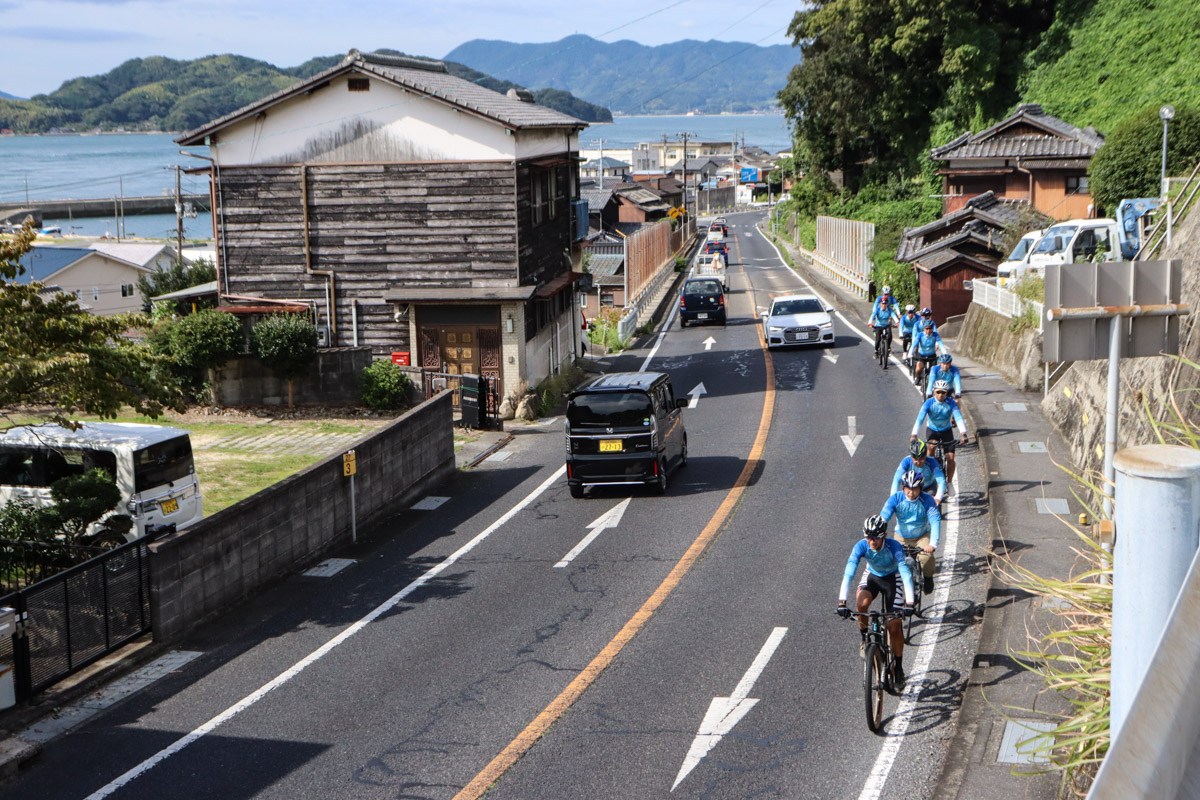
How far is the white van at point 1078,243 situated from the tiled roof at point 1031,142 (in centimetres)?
1271

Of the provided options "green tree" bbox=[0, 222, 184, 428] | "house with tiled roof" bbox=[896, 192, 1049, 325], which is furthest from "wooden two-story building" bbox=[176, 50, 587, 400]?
"house with tiled roof" bbox=[896, 192, 1049, 325]

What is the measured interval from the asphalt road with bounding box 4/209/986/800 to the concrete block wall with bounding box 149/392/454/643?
37 cm

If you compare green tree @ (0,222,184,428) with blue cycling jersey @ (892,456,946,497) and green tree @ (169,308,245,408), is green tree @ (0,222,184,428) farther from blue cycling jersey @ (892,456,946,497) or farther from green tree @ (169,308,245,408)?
green tree @ (169,308,245,408)

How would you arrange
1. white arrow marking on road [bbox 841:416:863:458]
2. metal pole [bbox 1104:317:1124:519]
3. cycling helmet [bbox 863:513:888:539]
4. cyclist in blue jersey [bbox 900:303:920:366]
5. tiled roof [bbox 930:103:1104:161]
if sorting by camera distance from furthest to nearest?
tiled roof [bbox 930:103:1104:161], cyclist in blue jersey [bbox 900:303:920:366], white arrow marking on road [bbox 841:416:863:458], metal pole [bbox 1104:317:1124:519], cycling helmet [bbox 863:513:888:539]

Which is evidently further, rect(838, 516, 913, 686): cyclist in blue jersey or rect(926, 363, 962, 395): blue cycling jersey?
rect(926, 363, 962, 395): blue cycling jersey

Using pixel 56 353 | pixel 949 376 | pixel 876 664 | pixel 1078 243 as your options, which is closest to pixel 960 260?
pixel 1078 243

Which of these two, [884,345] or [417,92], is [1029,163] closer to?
[884,345]

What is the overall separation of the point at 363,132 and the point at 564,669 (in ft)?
65.0

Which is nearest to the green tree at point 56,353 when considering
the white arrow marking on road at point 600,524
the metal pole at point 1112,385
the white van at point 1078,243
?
the white arrow marking on road at point 600,524

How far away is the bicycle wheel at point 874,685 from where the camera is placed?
378 inches

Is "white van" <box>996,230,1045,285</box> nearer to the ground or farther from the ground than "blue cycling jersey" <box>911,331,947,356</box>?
farther from the ground

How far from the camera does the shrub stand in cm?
2700

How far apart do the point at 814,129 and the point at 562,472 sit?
57.3 m

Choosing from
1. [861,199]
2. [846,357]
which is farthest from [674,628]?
[861,199]
